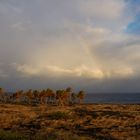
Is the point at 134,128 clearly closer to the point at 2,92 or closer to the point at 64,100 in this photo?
the point at 64,100

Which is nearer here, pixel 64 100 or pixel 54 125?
pixel 54 125

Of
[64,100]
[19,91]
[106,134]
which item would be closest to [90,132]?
[106,134]

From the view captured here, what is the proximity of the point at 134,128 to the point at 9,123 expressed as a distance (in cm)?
1321

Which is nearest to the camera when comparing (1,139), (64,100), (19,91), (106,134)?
(1,139)

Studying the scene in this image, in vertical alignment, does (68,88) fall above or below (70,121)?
above

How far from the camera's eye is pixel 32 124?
4088cm

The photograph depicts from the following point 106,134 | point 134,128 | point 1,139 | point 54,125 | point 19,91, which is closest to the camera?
point 1,139

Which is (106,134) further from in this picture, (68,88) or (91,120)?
(68,88)

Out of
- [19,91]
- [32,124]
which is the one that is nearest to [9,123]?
[32,124]

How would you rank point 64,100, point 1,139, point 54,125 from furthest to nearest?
point 64,100 < point 54,125 < point 1,139

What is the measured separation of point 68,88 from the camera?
120m

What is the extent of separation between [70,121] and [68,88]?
75877mm

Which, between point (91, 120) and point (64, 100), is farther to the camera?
point (64, 100)

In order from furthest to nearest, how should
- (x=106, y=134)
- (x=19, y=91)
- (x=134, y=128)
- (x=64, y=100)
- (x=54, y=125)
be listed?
(x=19, y=91)
(x=64, y=100)
(x=54, y=125)
(x=134, y=128)
(x=106, y=134)
